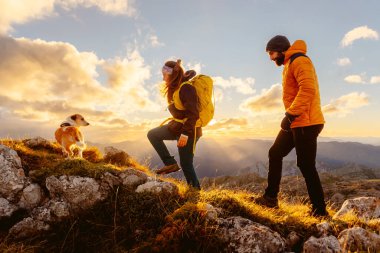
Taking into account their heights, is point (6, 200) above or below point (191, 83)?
below

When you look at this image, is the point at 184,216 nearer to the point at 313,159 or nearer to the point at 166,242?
the point at 166,242

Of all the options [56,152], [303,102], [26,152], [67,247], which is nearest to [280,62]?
[303,102]

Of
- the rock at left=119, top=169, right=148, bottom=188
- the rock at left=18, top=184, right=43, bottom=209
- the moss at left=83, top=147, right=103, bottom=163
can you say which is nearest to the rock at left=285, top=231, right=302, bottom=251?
the rock at left=119, top=169, right=148, bottom=188

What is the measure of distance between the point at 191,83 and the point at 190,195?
102 inches

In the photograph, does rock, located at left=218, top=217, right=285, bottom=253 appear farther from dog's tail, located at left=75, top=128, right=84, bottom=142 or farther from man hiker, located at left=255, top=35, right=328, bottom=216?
dog's tail, located at left=75, top=128, right=84, bottom=142

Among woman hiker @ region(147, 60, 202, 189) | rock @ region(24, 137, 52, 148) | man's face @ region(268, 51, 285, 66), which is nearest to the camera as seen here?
man's face @ region(268, 51, 285, 66)

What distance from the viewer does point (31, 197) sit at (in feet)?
19.6

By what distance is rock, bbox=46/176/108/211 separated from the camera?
5910mm

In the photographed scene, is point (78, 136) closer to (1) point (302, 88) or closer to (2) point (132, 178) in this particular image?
(2) point (132, 178)

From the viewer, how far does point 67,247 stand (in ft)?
16.4

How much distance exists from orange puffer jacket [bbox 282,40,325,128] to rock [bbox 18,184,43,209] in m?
5.39

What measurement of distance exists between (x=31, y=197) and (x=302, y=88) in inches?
232

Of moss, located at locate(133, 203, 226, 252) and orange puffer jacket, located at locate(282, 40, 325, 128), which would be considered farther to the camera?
orange puffer jacket, located at locate(282, 40, 325, 128)

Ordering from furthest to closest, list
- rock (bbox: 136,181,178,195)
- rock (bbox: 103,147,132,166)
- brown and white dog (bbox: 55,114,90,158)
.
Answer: rock (bbox: 103,147,132,166), brown and white dog (bbox: 55,114,90,158), rock (bbox: 136,181,178,195)
